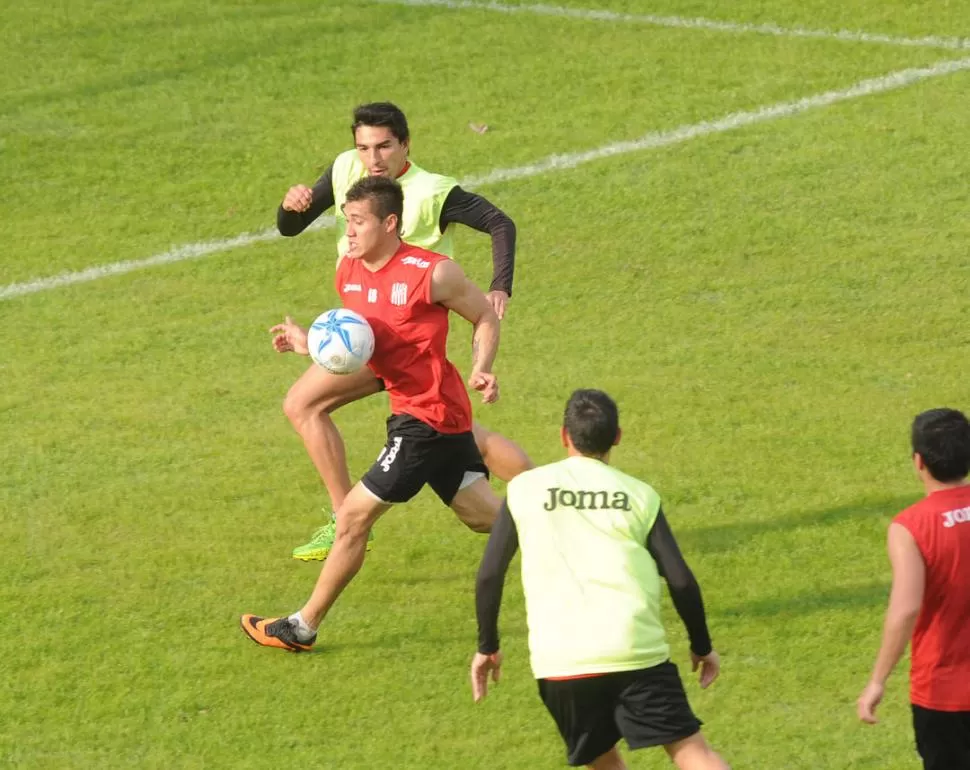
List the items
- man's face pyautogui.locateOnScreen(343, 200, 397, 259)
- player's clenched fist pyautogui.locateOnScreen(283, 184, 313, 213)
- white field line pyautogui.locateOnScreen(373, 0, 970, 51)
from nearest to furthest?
1. man's face pyautogui.locateOnScreen(343, 200, 397, 259)
2. player's clenched fist pyautogui.locateOnScreen(283, 184, 313, 213)
3. white field line pyautogui.locateOnScreen(373, 0, 970, 51)

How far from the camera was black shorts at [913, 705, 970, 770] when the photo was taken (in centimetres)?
567

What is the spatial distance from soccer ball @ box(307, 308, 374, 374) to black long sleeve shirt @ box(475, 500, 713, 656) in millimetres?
1802

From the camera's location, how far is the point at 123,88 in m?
16.1

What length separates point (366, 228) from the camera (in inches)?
299

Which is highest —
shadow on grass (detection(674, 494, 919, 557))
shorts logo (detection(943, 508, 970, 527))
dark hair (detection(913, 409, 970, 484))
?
dark hair (detection(913, 409, 970, 484))

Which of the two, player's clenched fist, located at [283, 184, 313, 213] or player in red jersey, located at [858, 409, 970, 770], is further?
player's clenched fist, located at [283, 184, 313, 213]

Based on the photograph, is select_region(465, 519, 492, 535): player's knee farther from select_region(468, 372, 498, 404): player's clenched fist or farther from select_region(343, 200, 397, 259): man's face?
select_region(343, 200, 397, 259): man's face

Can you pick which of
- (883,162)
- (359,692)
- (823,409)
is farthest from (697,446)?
(883,162)

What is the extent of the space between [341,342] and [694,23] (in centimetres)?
1020

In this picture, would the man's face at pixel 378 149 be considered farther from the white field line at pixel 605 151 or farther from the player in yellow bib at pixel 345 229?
the white field line at pixel 605 151

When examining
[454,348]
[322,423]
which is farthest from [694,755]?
[454,348]

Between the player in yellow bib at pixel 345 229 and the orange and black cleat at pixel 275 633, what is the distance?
807 millimetres

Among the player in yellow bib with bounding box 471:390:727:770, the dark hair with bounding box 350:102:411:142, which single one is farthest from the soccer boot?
the player in yellow bib with bounding box 471:390:727:770

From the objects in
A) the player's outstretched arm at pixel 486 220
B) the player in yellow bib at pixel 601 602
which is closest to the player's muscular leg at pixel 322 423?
the player's outstretched arm at pixel 486 220
